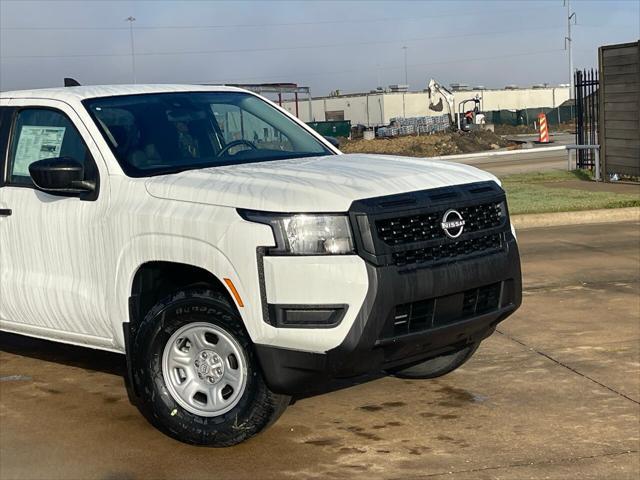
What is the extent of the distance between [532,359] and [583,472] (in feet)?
6.93

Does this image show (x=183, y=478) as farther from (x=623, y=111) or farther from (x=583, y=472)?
(x=623, y=111)

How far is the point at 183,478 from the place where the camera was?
497 centimetres

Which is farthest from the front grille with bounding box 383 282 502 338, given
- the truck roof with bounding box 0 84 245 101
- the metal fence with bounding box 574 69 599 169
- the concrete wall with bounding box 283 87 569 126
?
the concrete wall with bounding box 283 87 569 126

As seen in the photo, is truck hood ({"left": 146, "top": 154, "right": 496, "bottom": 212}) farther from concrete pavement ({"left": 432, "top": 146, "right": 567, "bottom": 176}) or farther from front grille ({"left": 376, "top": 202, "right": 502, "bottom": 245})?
concrete pavement ({"left": 432, "top": 146, "right": 567, "bottom": 176})

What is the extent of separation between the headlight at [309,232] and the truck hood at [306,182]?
0.04 metres

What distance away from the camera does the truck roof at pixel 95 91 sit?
6215mm

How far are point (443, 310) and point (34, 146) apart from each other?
9.16ft

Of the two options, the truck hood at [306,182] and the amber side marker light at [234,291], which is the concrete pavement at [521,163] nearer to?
the truck hood at [306,182]

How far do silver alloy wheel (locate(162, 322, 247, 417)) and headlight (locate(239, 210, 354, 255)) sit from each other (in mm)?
606

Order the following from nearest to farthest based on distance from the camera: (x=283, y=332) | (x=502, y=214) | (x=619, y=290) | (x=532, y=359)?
(x=283, y=332) → (x=502, y=214) → (x=532, y=359) → (x=619, y=290)

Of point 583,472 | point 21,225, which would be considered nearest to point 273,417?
point 583,472

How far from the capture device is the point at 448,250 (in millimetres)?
5176

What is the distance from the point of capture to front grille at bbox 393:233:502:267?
4980mm

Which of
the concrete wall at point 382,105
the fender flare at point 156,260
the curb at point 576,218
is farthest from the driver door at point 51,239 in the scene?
the concrete wall at point 382,105
